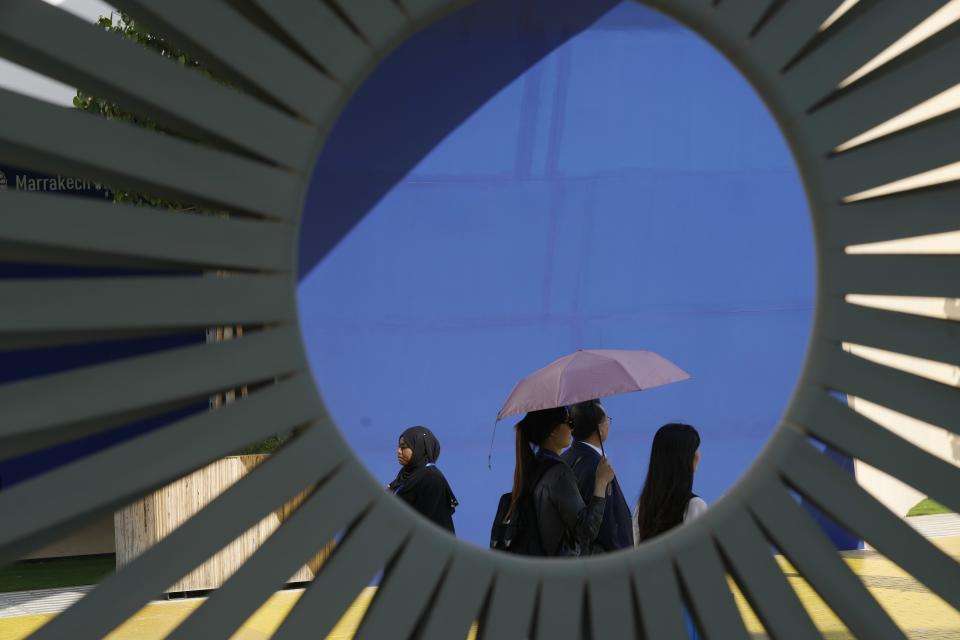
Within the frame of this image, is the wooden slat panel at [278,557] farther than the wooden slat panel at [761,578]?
No

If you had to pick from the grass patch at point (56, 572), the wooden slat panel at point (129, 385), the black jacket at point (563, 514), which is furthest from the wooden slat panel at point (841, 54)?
the grass patch at point (56, 572)

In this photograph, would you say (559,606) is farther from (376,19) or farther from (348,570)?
(376,19)

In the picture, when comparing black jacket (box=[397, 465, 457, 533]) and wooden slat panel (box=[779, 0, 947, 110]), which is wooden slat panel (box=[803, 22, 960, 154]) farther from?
black jacket (box=[397, 465, 457, 533])

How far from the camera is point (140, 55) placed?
133 centimetres

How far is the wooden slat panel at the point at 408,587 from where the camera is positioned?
1444 millimetres

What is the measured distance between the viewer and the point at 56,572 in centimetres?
940

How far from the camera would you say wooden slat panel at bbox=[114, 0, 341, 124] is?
1356 mm

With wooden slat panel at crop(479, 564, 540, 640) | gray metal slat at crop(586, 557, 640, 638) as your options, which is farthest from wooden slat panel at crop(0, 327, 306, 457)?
gray metal slat at crop(586, 557, 640, 638)

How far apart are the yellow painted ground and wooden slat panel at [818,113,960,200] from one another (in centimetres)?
432

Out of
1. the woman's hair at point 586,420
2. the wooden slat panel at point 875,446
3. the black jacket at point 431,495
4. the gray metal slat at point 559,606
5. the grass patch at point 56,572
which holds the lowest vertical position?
the grass patch at point 56,572

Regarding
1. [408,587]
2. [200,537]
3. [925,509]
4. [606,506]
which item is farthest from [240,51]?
[925,509]

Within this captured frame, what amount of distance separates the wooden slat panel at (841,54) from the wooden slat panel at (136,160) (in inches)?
28.7

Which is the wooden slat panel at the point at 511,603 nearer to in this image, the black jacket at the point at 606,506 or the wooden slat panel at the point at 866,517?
the wooden slat panel at the point at 866,517

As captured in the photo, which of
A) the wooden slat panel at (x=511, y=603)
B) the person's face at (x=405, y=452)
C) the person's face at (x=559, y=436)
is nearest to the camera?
the wooden slat panel at (x=511, y=603)
